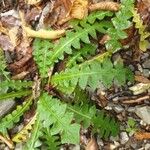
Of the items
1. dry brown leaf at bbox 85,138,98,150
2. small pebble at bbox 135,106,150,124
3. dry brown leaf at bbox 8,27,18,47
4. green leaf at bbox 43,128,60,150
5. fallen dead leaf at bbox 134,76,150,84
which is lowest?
dry brown leaf at bbox 85,138,98,150

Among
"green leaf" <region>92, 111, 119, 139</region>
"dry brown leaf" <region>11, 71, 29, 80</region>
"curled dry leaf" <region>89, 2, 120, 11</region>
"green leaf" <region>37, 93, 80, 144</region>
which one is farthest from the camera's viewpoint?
"dry brown leaf" <region>11, 71, 29, 80</region>

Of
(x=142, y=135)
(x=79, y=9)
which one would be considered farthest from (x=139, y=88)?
(x=79, y=9)

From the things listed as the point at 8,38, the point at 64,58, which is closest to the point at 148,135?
the point at 64,58

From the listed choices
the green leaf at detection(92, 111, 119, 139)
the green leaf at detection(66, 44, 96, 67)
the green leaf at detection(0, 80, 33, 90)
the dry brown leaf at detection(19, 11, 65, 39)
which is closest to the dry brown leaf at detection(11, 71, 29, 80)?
the green leaf at detection(0, 80, 33, 90)

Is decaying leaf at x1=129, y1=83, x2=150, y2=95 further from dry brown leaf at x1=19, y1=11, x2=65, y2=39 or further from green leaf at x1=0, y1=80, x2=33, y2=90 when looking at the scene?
green leaf at x1=0, y1=80, x2=33, y2=90

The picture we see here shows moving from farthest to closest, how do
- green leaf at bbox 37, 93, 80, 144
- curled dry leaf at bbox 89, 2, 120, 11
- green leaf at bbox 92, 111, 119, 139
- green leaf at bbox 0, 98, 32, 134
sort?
green leaf at bbox 0, 98, 32, 134, curled dry leaf at bbox 89, 2, 120, 11, green leaf at bbox 92, 111, 119, 139, green leaf at bbox 37, 93, 80, 144

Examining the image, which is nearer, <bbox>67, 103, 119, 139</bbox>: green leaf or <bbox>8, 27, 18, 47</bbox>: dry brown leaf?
<bbox>67, 103, 119, 139</bbox>: green leaf

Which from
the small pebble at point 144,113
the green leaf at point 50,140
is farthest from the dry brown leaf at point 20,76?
the small pebble at point 144,113

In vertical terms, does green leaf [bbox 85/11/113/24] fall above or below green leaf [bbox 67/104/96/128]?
above

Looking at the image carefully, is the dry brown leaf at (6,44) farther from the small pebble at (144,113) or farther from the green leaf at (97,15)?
the small pebble at (144,113)
